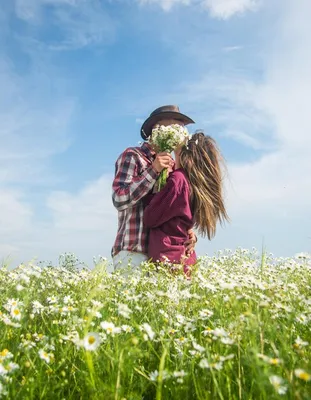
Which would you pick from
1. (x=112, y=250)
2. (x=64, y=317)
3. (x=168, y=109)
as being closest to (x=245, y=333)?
(x=64, y=317)

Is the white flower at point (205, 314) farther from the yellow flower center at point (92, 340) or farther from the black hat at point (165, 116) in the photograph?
the black hat at point (165, 116)

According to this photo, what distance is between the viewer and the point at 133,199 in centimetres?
588

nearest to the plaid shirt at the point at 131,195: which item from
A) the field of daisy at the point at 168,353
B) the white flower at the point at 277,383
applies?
the field of daisy at the point at 168,353

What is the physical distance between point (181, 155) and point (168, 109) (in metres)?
0.73

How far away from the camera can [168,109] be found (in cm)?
661

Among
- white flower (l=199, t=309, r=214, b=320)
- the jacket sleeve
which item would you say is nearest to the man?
the jacket sleeve

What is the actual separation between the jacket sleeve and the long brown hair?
0.40 meters

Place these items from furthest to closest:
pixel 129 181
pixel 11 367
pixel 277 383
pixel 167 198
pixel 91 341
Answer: pixel 129 181
pixel 167 198
pixel 11 367
pixel 91 341
pixel 277 383

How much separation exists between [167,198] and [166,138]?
97 centimetres

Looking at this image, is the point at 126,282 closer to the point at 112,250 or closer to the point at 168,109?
the point at 112,250

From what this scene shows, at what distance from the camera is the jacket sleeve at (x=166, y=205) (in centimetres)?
568

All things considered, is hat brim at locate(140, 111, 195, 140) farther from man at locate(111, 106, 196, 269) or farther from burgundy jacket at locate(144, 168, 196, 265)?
burgundy jacket at locate(144, 168, 196, 265)

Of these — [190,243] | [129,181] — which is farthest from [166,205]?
[190,243]

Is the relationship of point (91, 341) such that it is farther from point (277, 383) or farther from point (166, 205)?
point (166, 205)
